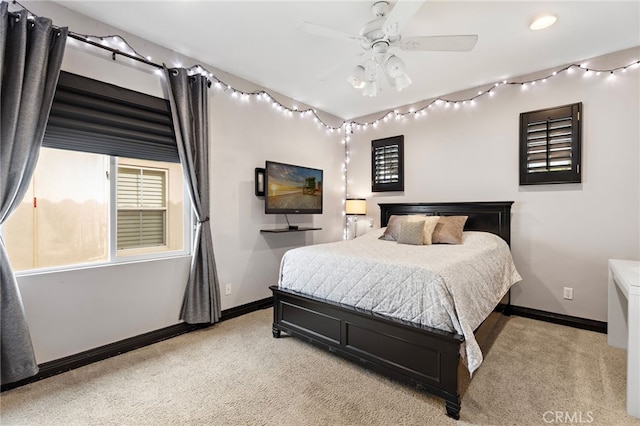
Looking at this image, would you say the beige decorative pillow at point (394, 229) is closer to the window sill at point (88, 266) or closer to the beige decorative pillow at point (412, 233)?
the beige decorative pillow at point (412, 233)

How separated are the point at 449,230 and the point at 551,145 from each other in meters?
1.41

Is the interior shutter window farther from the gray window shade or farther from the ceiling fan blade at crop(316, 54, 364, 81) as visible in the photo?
the ceiling fan blade at crop(316, 54, 364, 81)

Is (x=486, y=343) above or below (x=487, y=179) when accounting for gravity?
below

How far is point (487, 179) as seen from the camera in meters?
3.67

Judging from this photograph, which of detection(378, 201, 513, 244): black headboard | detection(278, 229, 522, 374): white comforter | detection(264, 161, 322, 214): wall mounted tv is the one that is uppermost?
detection(264, 161, 322, 214): wall mounted tv

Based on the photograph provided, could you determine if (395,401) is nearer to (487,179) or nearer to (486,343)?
(486,343)

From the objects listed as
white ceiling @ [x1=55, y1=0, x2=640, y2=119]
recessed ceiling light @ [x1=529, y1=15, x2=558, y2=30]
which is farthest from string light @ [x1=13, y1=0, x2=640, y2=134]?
recessed ceiling light @ [x1=529, y1=15, x2=558, y2=30]

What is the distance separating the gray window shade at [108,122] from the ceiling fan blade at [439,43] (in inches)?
86.3

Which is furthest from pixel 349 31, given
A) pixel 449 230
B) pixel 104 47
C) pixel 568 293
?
pixel 568 293

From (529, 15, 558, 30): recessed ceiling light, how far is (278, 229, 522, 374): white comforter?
1933mm

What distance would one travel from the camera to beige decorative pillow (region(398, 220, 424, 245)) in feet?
10.6

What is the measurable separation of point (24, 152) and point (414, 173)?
4.04 m

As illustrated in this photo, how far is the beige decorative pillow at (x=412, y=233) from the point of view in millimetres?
Answer: 3244

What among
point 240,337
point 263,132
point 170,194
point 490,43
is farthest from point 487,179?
point 170,194
